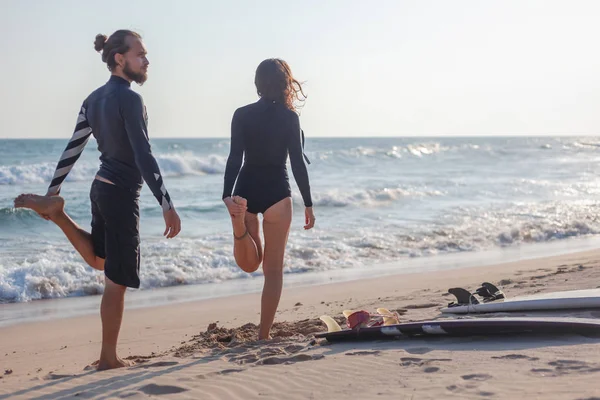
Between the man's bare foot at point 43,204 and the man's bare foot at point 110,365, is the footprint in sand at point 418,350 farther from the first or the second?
the man's bare foot at point 43,204

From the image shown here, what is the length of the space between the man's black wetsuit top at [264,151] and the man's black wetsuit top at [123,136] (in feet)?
2.14

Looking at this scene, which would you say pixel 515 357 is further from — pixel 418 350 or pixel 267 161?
pixel 267 161

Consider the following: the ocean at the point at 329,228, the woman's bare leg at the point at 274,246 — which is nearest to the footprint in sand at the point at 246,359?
the woman's bare leg at the point at 274,246

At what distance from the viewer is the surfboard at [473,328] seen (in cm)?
456

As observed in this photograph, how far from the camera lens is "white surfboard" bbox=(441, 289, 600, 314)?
562cm

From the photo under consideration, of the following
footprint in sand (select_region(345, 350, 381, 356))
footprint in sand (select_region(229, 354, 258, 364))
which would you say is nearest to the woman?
footprint in sand (select_region(229, 354, 258, 364))

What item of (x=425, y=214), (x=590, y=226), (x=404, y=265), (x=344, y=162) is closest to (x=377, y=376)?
(x=404, y=265)

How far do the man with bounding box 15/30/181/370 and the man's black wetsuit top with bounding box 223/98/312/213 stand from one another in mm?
681

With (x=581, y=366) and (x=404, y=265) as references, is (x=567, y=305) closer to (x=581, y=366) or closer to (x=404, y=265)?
(x=581, y=366)

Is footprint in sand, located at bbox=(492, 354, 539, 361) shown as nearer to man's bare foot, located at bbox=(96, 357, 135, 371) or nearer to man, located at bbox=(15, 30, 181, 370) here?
man, located at bbox=(15, 30, 181, 370)

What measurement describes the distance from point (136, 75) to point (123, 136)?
39 cm

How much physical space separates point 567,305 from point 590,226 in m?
11.1

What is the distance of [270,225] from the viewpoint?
5062 millimetres

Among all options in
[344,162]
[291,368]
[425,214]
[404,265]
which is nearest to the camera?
[291,368]
